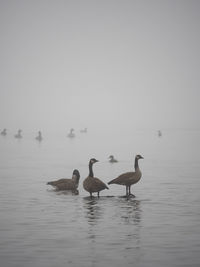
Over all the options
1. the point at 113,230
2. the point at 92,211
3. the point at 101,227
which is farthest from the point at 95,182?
the point at 113,230

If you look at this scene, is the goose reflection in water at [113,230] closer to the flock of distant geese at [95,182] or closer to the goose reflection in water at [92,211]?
the goose reflection in water at [92,211]

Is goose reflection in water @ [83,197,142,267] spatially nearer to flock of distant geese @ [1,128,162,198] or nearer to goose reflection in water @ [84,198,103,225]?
goose reflection in water @ [84,198,103,225]

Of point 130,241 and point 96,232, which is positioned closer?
point 130,241

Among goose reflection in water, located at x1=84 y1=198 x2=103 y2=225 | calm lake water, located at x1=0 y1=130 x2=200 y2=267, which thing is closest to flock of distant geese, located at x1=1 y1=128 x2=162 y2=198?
calm lake water, located at x1=0 y1=130 x2=200 y2=267

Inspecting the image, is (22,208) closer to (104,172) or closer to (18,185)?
(18,185)

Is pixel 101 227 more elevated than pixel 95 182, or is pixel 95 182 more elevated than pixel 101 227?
pixel 95 182

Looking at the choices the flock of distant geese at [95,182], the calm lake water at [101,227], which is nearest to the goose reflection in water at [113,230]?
the calm lake water at [101,227]

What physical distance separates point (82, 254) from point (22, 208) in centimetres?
773

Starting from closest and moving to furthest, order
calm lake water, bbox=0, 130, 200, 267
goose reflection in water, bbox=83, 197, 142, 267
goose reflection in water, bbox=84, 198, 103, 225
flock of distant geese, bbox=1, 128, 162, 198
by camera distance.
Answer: calm lake water, bbox=0, 130, 200, 267, goose reflection in water, bbox=83, 197, 142, 267, goose reflection in water, bbox=84, 198, 103, 225, flock of distant geese, bbox=1, 128, 162, 198

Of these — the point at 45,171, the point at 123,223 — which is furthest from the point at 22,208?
the point at 45,171

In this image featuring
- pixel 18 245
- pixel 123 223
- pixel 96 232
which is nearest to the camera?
pixel 18 245

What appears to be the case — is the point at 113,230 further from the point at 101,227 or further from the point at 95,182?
the point at 95,182

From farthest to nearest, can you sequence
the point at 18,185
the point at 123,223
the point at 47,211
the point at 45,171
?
the point at 45,171 < the point at 18,185 < the point at 47,211 < the point at 123,223

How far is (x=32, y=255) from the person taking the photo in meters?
14.2
